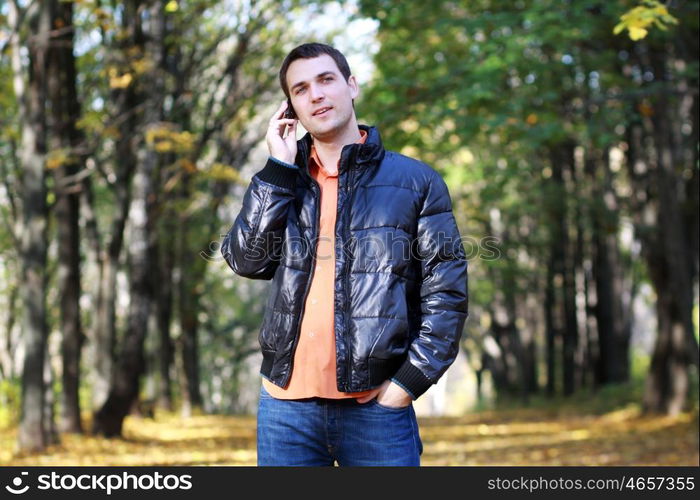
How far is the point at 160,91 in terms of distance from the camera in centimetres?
1505

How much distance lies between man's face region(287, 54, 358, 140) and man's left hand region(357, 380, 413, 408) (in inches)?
39.5

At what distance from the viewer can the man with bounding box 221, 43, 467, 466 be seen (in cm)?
359

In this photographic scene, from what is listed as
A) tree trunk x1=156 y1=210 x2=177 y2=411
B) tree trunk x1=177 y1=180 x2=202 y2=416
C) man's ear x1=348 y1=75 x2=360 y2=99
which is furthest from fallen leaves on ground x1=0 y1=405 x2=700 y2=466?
man's ear x1=348 y1=75 x2=360 y2=99

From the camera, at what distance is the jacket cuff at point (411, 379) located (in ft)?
11.7

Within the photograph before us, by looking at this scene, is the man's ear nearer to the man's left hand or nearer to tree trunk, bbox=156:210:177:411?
the man's left hand

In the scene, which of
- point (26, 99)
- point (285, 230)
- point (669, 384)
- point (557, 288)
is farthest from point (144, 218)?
point (557, 288)

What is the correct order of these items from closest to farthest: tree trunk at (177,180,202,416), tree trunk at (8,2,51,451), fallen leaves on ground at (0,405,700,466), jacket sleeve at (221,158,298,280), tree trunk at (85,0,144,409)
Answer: jacket sleeve at (221,158,298,280) → tree trunk at (8,2,51,451) → fallen leaves on ground at (0,405,700,466) → tree trunk at (85,0,144,409) → tree trunk at (177,180,202,416)

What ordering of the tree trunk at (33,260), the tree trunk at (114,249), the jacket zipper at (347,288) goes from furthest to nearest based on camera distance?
the tree trunk at (114,249) → the tree trunk at (33,260) → the jacket zipper at (347,288)

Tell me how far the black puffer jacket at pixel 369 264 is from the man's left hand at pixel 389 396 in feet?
0.09

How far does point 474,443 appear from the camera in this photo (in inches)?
605

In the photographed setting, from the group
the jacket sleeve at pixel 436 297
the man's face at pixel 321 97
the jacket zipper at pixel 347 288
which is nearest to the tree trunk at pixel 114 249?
the man's face at pixel 321 97

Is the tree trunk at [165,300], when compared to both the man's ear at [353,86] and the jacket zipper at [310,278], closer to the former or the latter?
the man's ear at [353,86]

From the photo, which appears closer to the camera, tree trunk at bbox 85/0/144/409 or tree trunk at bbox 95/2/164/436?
tree trunk at bbox 95/2/164/436

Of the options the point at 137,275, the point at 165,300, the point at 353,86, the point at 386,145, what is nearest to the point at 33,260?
the point at 137,275
